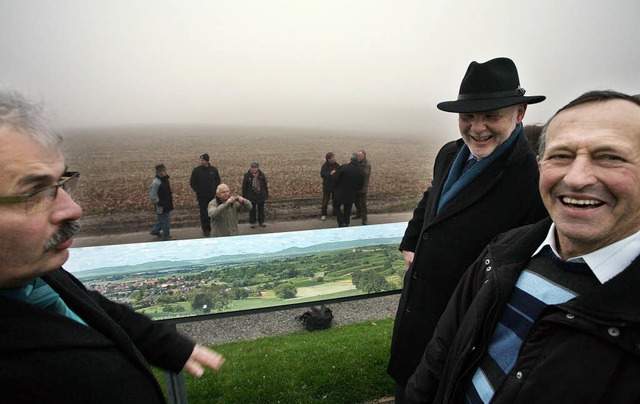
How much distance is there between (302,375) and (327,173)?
2.29 m

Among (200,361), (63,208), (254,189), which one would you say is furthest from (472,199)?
(254,189)

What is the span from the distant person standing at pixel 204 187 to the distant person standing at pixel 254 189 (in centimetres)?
37

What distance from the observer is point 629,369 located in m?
0.79

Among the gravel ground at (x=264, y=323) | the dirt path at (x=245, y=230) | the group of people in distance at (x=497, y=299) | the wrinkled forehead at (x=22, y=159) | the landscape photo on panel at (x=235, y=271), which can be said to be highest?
the wrinkled forehead at (x=22, y=159)

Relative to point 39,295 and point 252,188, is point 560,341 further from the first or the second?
point 252,188

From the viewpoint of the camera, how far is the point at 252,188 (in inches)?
153

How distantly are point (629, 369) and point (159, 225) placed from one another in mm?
3677

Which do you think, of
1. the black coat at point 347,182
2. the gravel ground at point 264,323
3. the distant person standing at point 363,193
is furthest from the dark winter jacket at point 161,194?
the distant person standing at point 363,193

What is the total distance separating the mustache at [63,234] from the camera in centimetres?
90

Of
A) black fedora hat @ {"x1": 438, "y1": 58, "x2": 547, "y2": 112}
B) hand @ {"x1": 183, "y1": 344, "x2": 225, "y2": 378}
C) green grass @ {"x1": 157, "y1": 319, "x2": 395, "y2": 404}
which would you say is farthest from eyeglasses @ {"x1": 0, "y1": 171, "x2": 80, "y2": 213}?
green grass @ {"x1": 157, "y1": 319, "x2": 395, "y2": 404}

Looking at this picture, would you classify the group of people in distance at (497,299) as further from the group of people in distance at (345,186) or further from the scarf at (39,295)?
the group of people in distance at (345,186)

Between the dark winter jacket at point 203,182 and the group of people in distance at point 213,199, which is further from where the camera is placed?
the dark winter jacket at point 203,182

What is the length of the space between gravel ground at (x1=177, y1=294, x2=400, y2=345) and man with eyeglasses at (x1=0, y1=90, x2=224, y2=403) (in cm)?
360

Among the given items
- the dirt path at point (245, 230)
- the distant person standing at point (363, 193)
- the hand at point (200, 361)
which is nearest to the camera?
the hand at point (200, 361)
